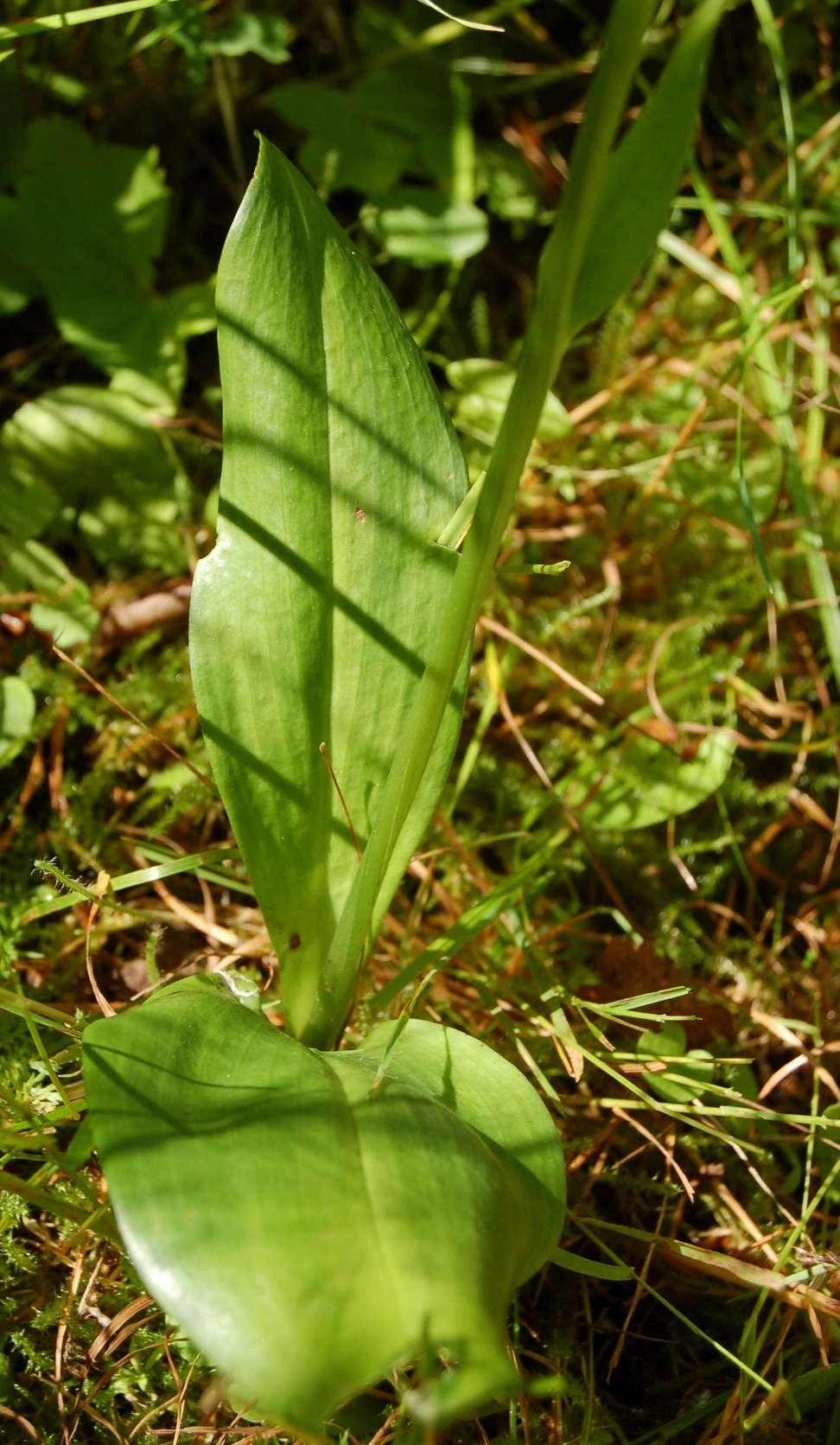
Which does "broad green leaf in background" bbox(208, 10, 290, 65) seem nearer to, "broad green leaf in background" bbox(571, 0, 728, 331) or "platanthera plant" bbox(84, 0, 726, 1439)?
"platanthera plant" bbox(84, 0, 726, 1439)

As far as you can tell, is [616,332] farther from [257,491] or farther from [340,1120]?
[340,1120]

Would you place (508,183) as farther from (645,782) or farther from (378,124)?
(645,782)

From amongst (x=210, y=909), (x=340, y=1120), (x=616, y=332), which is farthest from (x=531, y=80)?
(x=340, y=1120)

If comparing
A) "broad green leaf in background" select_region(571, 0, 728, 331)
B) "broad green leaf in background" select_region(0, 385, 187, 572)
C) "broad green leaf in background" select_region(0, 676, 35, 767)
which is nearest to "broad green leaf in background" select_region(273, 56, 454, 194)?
"broad green leaf in background" select_region(0, 385, 187, 572)

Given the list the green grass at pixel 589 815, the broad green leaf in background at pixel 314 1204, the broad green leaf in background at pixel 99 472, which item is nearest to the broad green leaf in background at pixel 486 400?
the green grass at pixel 589 815

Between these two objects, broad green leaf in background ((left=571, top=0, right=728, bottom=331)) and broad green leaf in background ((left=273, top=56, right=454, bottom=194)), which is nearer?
broad green leaf in background ((left=571, top=0, right=728, bottom=331))

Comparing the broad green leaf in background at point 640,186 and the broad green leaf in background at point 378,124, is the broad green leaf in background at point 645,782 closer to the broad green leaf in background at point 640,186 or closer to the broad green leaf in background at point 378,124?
the broad green leaf in background at point 640,186
